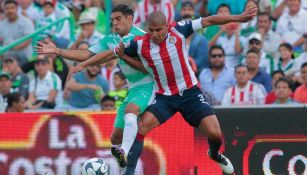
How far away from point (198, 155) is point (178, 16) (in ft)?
18.5

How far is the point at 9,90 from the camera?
59.4ft

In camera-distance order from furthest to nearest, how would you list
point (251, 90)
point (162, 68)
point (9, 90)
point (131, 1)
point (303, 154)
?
point (131, 1) < point (9, 90) < point (251, 90) < point (303, 154) < point (162, 68)

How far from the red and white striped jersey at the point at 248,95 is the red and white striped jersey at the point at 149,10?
256 cm

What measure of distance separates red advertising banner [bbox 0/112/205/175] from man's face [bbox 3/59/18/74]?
4.15 m

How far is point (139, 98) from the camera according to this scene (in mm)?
12609

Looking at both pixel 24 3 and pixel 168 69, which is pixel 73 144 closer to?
pixel 168 69

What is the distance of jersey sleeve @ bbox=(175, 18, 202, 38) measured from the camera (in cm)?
1238

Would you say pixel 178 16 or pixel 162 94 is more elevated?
pixel 178 16

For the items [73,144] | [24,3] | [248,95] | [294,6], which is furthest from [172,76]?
[24,3]

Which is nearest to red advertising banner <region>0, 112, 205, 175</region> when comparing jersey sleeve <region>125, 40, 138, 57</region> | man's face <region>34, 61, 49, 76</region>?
jersey sleeve <region>125, 40, 138, 57</region>

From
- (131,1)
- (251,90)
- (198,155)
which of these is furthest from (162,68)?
(131,1)

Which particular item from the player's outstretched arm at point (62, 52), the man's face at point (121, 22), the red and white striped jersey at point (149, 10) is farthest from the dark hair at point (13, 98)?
the man's face at point (121, 22)

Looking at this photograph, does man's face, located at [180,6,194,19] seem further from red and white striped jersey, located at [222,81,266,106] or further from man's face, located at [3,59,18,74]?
man's face, located at [3,59,18,74]

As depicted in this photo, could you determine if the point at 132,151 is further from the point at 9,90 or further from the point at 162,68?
the point at 9,90
